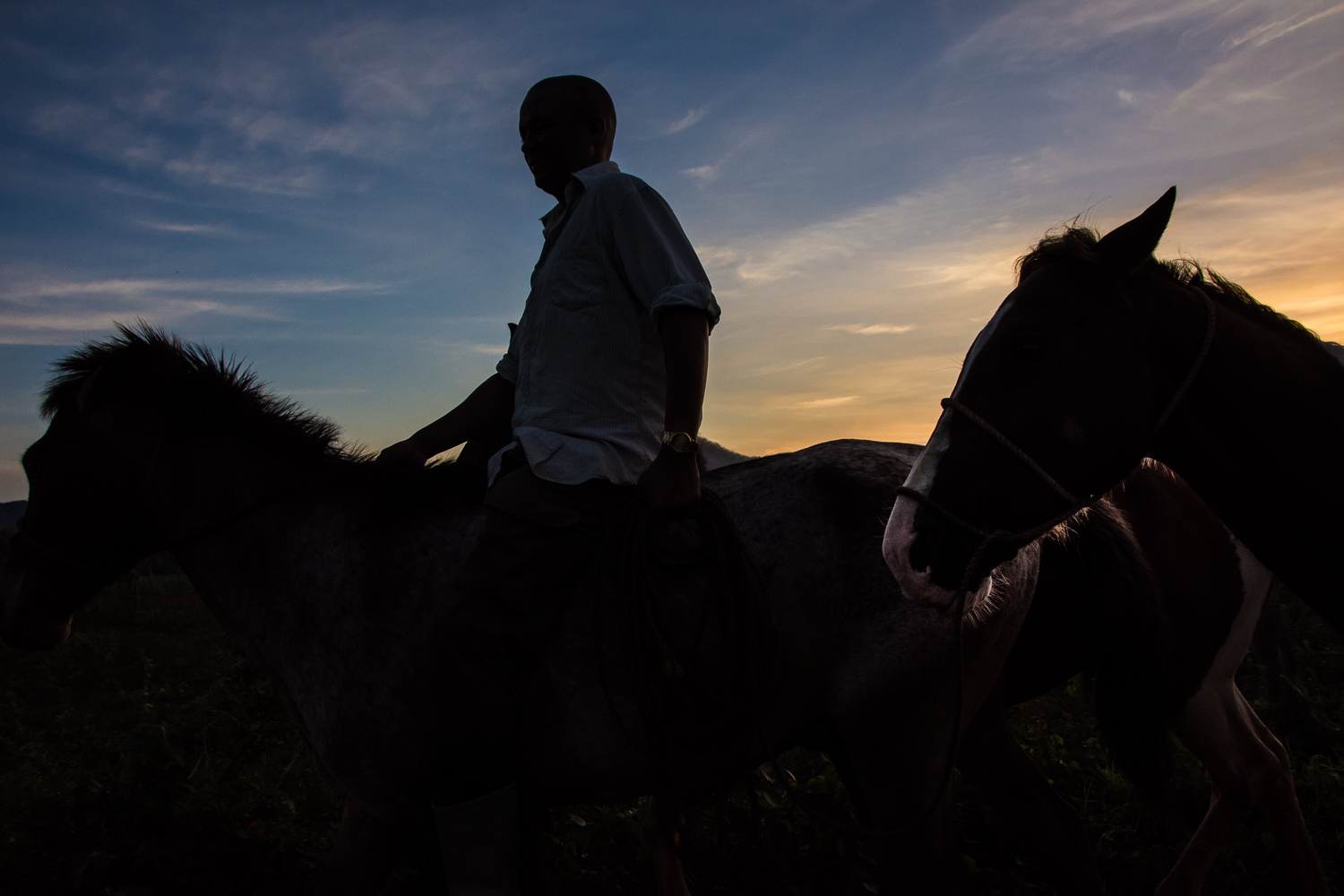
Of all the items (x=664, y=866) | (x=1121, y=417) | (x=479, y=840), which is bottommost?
(x=664, y=866)

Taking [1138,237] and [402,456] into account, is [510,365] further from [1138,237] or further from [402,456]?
[1138,237]

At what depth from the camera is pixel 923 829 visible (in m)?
2.14

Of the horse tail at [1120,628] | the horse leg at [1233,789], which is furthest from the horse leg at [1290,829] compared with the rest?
the horse tail at [1120,628]

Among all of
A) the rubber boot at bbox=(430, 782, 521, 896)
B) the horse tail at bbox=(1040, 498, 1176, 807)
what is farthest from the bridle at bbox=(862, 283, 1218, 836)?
the rubber boot at bbox=(430, 782, 521, 896)

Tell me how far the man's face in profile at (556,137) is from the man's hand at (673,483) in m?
1.00

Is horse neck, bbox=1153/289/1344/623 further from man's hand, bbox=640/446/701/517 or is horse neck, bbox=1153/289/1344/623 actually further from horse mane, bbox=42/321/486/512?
horse mane, bbox=42/321/486/512

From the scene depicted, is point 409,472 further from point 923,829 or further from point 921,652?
point 923,829

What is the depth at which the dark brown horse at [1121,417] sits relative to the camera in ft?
5.40

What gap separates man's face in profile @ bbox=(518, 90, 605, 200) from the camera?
2291 millimetres

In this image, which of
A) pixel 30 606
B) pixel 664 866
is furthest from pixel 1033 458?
pixel 30 606

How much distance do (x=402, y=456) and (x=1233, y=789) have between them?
12.7 feet

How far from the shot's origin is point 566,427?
2125 mm

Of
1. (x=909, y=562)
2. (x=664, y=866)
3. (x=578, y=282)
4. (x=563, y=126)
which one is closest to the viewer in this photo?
(x=909, y=562)

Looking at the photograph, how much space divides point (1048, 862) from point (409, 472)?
246 centimetres
